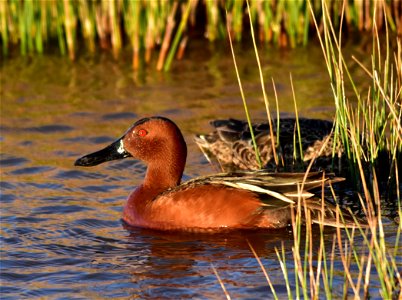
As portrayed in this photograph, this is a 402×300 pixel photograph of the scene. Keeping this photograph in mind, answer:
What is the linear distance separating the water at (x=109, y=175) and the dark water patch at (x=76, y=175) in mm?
17

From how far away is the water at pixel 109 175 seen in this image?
661cm

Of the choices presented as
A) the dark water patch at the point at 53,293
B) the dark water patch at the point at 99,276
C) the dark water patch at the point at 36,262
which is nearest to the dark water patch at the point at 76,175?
the dark water patch at the point at 36,262

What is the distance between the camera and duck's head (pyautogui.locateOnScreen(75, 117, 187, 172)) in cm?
805

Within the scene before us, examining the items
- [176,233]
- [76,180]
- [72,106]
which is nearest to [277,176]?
[176,233]

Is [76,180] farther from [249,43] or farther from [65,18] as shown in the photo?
[249,43]

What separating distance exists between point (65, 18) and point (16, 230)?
14.9 feet

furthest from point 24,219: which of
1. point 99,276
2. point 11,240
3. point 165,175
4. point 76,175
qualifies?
point 99,276

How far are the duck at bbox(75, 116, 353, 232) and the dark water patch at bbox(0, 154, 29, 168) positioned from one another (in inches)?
70.6

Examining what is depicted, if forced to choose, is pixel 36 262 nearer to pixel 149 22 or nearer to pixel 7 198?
pixel 7 198

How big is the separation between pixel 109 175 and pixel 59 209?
98 cm

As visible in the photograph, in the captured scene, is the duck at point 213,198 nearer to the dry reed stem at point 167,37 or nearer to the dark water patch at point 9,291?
the dark water patch at point 9,291

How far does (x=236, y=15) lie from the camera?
12.2 m

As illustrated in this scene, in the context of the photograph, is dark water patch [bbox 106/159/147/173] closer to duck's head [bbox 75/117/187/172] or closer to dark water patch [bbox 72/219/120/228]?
duck's head [bbox 75/117/187/172]

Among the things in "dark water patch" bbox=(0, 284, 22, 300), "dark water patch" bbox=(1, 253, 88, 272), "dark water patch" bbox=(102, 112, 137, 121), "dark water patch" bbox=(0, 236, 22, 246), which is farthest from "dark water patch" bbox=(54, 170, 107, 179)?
"dark water patch" bbox=(0, 284, 22, 300)
